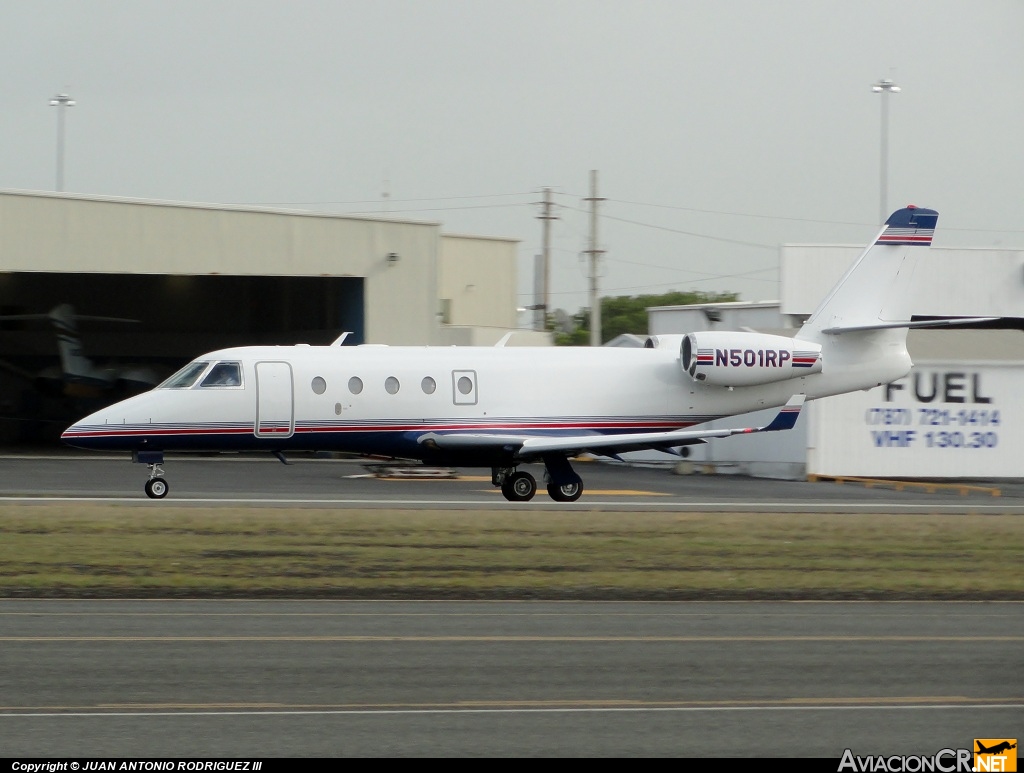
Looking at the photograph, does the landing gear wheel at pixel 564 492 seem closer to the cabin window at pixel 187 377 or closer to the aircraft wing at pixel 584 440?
the aircraft wing at pixel 584 440

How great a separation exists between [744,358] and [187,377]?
1025 centimetres

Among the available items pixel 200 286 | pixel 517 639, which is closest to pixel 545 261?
pixel 200 286

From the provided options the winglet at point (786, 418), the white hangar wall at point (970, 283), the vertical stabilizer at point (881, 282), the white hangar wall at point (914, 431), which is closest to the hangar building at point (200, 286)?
the white hangar wall at point (914, 431)

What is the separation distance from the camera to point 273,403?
2375 cm

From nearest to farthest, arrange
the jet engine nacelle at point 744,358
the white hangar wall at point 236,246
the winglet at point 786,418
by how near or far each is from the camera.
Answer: the winglet at point 786,418
the jet engine nacelle at point 744,358
the white hangar wall at point 236,246

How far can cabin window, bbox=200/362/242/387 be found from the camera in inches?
934

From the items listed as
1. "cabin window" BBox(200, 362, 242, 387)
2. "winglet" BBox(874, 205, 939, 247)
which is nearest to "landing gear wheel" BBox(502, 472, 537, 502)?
"cabin window" BBox(200, 362, 242, 387)

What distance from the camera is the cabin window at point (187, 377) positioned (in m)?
23.7

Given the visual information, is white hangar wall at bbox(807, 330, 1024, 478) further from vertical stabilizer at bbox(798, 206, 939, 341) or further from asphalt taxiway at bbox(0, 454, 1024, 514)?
vertical stabilizer at bbox(798, 206, 939, 341)

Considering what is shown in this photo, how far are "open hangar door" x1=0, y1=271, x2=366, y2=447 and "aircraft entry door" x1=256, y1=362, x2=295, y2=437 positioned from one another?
1929cm

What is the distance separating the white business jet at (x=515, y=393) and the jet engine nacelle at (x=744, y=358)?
26 millimetres

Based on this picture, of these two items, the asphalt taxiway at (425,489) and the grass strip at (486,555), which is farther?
the asphalt taxiway at (425,489)

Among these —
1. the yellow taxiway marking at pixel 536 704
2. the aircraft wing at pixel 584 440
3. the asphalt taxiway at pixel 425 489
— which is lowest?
the asphalt taxiway at pixel 425 489

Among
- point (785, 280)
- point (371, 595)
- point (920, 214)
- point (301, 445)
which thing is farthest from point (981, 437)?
point (371, 595)
